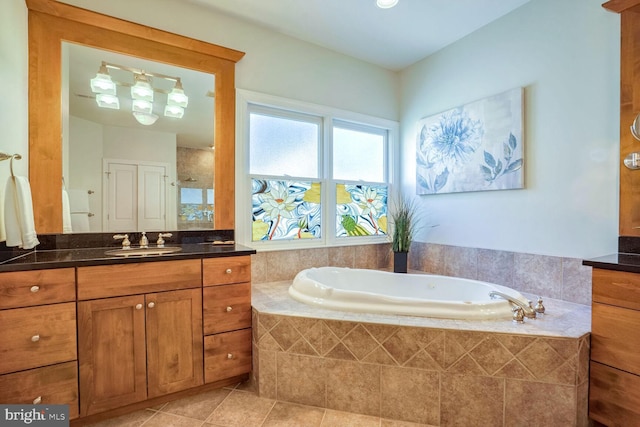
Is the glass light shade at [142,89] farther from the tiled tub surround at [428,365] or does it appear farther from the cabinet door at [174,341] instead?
the tiled tub surround at [428,365]

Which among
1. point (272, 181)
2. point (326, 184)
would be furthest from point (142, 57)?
point (326, 184)

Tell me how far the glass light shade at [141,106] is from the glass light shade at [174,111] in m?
0.10

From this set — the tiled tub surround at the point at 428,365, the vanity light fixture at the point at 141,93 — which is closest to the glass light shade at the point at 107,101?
the vanity light fixture at the point at 141,93

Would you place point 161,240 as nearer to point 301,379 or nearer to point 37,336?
point 37,336

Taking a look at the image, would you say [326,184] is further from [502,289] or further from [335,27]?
[502,289]

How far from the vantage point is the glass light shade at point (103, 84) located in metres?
2.01

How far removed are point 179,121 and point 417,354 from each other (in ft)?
7.29

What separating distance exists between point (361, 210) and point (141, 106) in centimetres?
212

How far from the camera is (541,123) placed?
7.16 ft

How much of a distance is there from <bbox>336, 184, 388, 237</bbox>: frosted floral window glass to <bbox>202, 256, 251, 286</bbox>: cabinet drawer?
1.28 m

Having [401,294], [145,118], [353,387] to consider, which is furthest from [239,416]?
[145,118]

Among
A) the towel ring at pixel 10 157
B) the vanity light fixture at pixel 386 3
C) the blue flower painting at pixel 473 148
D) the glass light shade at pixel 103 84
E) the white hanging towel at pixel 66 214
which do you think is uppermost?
the vanity light fixture at pixel 386 3

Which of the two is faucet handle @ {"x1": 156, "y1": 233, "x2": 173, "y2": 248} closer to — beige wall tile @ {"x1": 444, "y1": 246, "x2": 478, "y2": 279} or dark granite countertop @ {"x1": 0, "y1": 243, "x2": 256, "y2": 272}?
dark granite countertop @ {"x1": 0, "y1": 243, "x2": 256, "y2": 272}

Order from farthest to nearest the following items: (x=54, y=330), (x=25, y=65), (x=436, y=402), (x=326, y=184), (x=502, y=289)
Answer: (x=326, y=184)
(x=502, y=289)
(x=25, y=65)
(x=436, y=402)
(x=54, y=330)
